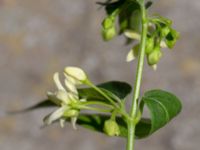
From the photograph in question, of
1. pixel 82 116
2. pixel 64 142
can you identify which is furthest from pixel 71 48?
pixel 82 116

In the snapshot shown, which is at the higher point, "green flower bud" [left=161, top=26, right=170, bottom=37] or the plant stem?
"green flower bud" [left=161, top=26, right=170, bottom=37]

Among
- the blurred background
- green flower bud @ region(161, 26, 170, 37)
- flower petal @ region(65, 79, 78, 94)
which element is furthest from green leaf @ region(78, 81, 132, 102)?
the blurred background

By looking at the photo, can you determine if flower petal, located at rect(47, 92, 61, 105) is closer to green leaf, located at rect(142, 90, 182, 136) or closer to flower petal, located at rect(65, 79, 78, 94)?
flower petal, located at rect(65, 79, 78, 94)

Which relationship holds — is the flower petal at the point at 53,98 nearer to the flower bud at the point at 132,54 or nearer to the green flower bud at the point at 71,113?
the green flower bud at the point at 71,113

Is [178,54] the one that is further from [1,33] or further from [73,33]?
[1,33]

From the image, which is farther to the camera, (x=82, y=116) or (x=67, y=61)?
(x=67, y=61)

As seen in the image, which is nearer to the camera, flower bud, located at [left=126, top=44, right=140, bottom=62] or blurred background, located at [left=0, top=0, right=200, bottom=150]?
flower bud, located at [left=126, top=44, right=140, bottom=62]

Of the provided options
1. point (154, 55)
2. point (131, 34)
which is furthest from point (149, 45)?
point (131, 34)
